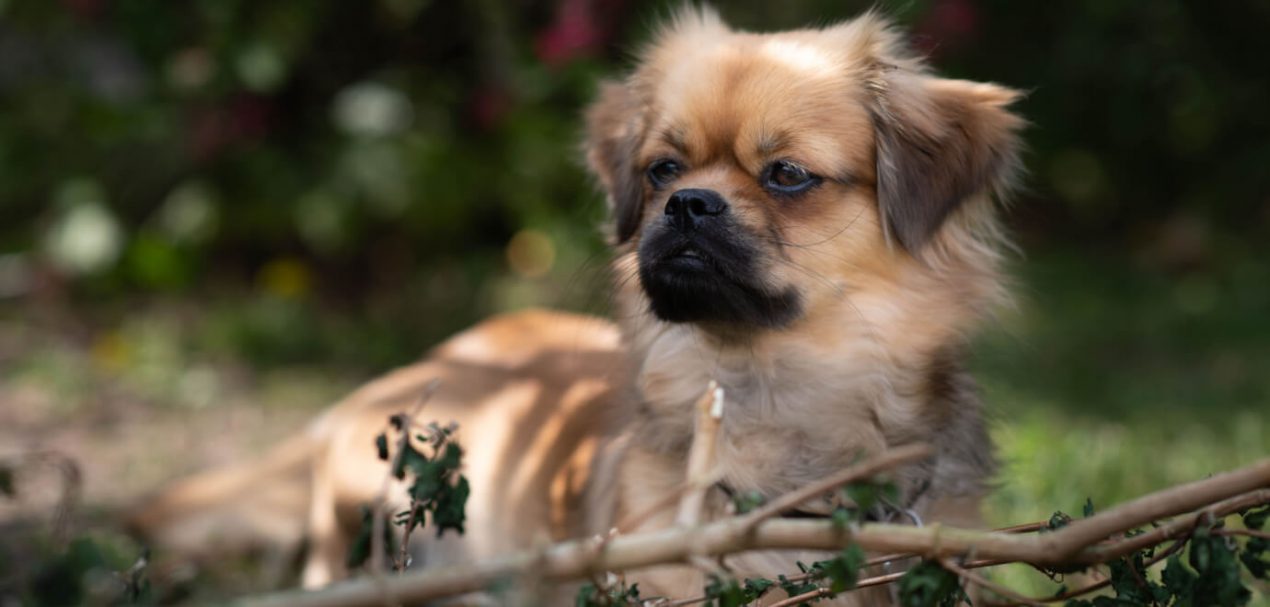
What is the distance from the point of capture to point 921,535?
1.57 meters

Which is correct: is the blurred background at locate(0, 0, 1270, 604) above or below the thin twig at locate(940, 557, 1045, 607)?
above

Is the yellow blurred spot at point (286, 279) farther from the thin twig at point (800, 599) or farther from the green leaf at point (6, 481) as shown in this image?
the thin twig at point (800, 599)

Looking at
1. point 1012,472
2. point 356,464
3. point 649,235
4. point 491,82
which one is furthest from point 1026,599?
point 491,82

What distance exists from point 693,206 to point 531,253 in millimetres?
3551

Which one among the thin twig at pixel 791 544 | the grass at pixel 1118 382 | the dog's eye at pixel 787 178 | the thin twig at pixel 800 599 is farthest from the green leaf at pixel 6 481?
the grass at pixel 1118 382

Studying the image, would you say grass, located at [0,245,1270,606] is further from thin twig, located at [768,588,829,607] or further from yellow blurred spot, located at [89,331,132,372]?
thin twig, located at [768,588,829,607]

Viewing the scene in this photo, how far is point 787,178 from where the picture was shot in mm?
2494

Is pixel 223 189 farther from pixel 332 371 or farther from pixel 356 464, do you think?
pixel 356 464

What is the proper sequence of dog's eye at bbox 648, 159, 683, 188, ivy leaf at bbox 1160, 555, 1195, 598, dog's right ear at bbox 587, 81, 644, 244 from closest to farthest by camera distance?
1. ivy leaf at bbox 1160, 555, 1195, 598
2. dog's eye at bbox 648, 159, 683, 188
3. dog's right ear at bbox 587, 81, 644, 244

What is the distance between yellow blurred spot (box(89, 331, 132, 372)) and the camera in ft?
17.0

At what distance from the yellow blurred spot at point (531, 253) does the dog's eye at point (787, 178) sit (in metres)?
3.18

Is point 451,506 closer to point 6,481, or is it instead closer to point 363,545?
point 363,545

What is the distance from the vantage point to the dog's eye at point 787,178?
8.14 ft

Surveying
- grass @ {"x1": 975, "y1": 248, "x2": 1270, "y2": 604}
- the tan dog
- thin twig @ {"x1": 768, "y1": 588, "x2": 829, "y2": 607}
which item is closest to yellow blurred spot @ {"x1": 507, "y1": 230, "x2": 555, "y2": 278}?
grass @ {"x1": 975, "y1": 248, "x2": 1270, "y2": 604}
